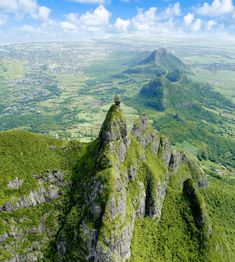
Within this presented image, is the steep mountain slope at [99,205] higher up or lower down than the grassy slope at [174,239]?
higher up

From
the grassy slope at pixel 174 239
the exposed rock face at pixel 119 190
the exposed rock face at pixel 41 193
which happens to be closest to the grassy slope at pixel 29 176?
the exposed rock face at pixel 41 193

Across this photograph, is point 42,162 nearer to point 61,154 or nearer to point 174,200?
point 61,154

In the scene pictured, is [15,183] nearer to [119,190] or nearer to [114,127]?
[119,190]

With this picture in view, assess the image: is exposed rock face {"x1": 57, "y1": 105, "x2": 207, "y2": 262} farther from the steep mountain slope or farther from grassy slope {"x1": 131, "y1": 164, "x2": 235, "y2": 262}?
grassy slope {"x1": 131, "y1": 164, "x2": 235, "y2": 262}

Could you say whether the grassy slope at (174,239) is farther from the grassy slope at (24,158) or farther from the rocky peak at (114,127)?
the grassy slope at (24,158)

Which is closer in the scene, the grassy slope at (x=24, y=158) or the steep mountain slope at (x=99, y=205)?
the steep mountain slope at (x=99, y=205)

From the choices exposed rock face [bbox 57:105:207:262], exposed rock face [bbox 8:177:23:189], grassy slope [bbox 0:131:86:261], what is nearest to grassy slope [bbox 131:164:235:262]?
exposed rock face [bbox 57:105:207:262]
